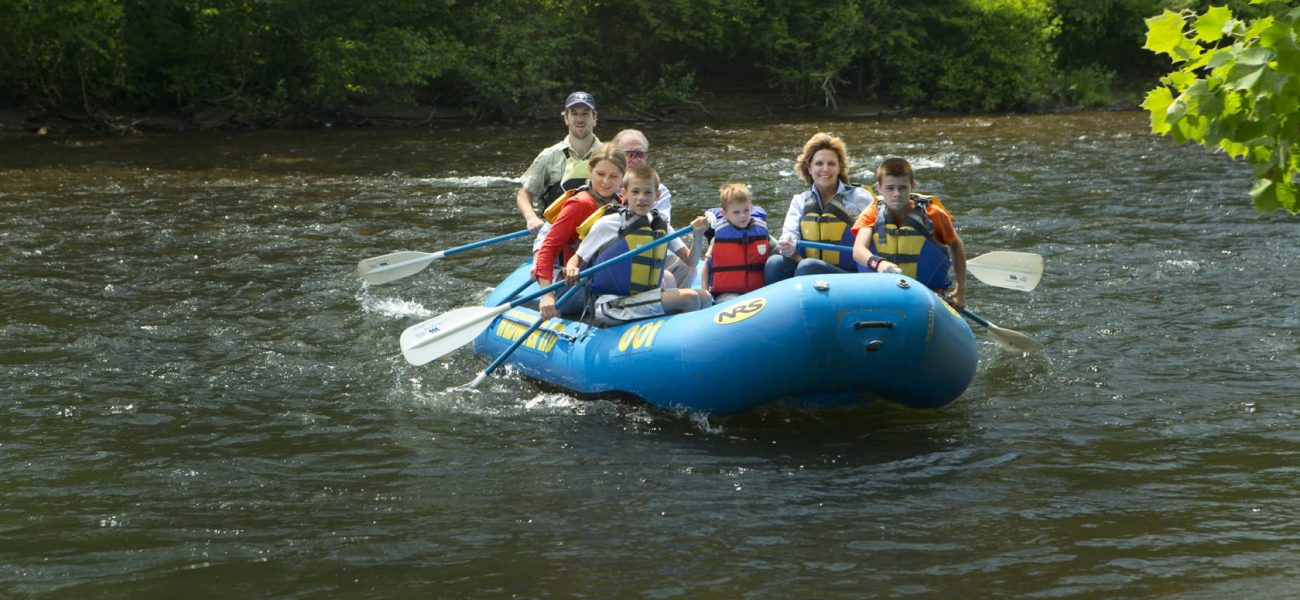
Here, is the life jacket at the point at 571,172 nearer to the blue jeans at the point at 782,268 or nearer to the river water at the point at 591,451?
the river water at the point at 591,451

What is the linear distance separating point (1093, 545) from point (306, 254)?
6956mm

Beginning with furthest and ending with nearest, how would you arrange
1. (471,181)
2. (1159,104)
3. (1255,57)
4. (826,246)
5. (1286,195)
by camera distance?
1. (471,181)
2. (826,246)
3. (1159,104)
4. (1286,195)
5. (1255,57)

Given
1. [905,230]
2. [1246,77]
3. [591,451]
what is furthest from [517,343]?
[1246,77]

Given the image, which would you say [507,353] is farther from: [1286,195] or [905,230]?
[1286,195]

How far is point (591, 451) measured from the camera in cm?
554

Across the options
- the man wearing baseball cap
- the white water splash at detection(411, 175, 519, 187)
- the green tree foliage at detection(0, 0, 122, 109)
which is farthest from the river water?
the green tree foliage at detection(0, 0, 122, 109)

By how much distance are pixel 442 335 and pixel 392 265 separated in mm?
1617

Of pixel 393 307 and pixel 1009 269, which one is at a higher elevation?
pixel 1009 269

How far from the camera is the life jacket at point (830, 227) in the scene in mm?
6449

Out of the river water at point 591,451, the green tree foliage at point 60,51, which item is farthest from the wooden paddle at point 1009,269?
the green tree foliage at point 60,51

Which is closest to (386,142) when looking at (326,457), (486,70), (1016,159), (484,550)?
(486,70)

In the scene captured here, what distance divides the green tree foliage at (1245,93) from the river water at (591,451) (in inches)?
60.6

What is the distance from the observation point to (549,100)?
21.3 metres

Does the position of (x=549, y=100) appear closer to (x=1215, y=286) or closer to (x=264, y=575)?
(x=1215, y=286)
